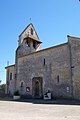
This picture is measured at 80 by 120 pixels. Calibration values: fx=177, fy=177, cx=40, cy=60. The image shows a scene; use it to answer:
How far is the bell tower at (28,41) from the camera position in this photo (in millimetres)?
32781

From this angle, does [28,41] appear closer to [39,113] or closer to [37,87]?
[37,87]

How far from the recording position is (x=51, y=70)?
25.3 metres

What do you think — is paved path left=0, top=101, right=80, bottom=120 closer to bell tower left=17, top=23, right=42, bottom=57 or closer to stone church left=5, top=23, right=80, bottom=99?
stone church left=5, top=23, right=80, bottom=99

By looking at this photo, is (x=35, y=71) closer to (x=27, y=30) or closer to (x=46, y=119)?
(x=27, y=30)

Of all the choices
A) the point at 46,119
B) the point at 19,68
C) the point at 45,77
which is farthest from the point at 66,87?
the point at 46,119

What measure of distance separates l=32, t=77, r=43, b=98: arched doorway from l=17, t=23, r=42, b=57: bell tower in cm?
711

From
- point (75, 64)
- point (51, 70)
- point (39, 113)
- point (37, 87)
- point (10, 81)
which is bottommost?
point (39, 113)

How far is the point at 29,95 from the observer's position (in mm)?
28047

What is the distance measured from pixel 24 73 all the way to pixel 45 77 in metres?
5.25

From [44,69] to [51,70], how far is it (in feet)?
4.59

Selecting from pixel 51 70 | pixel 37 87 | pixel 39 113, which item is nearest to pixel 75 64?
pixel 51 70

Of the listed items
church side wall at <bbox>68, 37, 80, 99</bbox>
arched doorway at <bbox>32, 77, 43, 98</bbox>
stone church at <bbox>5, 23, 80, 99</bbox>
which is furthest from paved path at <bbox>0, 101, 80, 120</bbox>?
arched doorway at <bbox>32, 77, 43, 98</bbox>

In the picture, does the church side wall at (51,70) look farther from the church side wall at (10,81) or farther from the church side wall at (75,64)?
the church side wall at (10,81)

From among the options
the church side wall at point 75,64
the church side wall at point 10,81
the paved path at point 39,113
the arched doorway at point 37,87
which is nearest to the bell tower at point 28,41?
the church side wall at point 10,81
